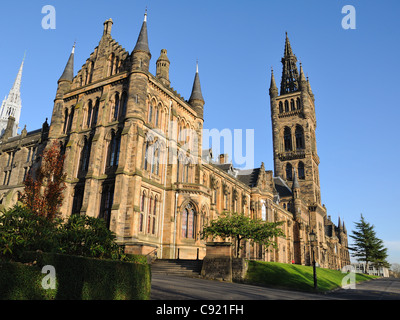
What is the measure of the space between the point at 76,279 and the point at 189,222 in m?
21.4

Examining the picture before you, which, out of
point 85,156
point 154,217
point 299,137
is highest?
point 299,137

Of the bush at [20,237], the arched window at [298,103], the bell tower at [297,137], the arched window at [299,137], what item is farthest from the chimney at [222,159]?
the bush at [20,237]

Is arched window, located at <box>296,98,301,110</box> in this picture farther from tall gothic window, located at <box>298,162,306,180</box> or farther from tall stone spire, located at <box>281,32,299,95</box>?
tall gothic window, located at <box>298,162,306,180</box>

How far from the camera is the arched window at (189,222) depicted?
29.0m

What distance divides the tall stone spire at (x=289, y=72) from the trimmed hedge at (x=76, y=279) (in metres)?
88.4

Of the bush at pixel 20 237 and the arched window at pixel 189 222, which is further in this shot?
the arched window at pixel 189 222

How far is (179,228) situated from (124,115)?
11.4 m

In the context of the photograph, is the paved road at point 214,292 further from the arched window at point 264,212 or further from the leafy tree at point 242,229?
the arched window at point 264,212

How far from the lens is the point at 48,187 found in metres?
27.9

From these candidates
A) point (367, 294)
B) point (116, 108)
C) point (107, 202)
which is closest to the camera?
point (367, 294)

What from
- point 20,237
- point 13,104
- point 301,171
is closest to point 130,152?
point 20,237

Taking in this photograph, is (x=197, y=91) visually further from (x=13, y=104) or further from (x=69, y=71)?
(x=13, y=104)
